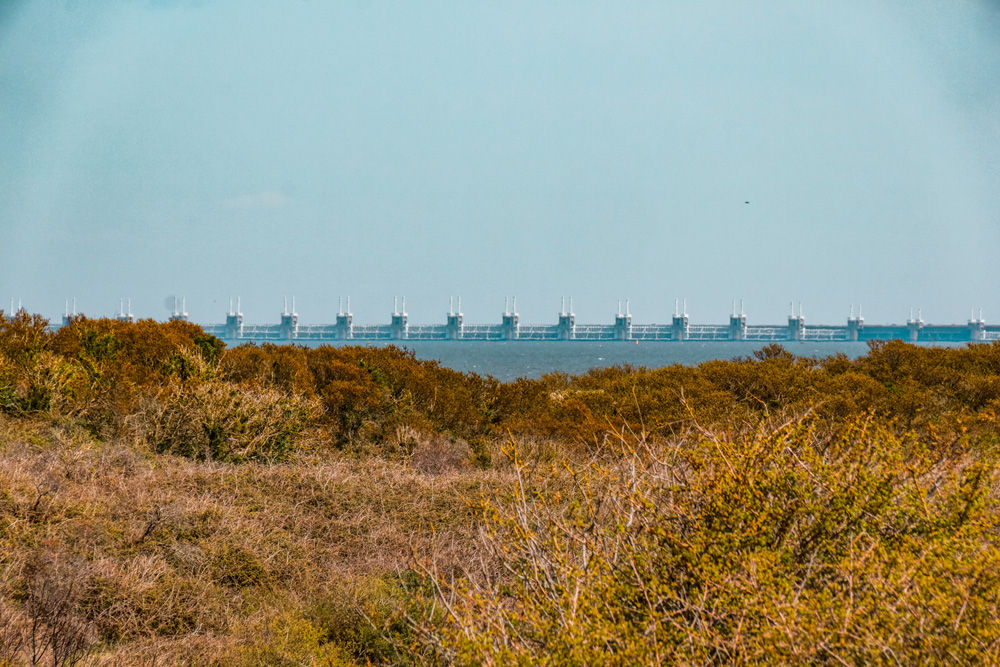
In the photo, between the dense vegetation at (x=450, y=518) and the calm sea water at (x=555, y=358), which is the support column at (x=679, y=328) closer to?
the calm sea water at (x=555, y=358)

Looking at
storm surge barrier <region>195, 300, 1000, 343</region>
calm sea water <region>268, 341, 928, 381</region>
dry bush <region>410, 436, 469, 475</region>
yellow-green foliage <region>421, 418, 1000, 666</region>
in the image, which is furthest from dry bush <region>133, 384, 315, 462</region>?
storm surge barrier <region>195, 300, 1000, 343</region>

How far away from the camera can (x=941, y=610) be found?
2.80 m

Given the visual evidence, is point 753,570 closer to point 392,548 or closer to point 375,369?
point 392,548

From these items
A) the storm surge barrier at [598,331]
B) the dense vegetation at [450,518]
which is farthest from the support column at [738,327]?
the dense vegetation at [450,518]

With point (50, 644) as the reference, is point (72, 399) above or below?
above

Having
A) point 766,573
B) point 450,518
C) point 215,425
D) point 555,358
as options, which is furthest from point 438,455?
point 555,358

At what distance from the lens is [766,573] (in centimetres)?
327

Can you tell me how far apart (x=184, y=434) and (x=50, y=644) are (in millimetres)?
6543

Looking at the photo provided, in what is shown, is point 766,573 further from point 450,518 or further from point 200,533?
point 200,533

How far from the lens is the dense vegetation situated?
320 cm

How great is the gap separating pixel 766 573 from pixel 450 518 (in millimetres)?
5428

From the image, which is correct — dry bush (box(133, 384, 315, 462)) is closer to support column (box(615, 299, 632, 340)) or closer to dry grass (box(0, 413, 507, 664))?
dry grass (box(0, 413, 507, 664))

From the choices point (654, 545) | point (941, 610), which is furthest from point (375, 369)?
point (941, 610)

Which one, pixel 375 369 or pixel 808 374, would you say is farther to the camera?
pixel 808 374
